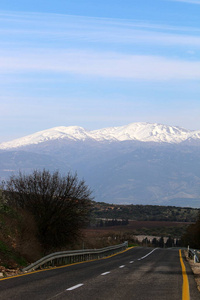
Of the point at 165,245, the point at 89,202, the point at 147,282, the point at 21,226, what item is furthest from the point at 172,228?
the point at 147,282

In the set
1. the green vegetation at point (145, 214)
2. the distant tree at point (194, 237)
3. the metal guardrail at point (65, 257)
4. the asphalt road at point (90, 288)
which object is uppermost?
the green vegetation at point (145, 214)

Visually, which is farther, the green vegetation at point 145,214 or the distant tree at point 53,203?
the green vegetation at point 145,214

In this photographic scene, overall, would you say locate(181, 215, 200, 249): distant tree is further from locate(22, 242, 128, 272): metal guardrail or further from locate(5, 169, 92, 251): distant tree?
locate(5, 169, 92, 251): distant tree

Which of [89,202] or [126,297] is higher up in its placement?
[89,202]

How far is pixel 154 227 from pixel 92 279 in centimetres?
12261

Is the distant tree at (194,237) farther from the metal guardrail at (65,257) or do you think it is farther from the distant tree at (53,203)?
the distant tree at (53,203)

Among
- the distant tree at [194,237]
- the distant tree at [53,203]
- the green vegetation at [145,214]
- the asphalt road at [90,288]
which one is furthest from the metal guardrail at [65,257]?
the green vegetation at [145,214]

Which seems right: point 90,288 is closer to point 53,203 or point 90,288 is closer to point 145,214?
point 53,203

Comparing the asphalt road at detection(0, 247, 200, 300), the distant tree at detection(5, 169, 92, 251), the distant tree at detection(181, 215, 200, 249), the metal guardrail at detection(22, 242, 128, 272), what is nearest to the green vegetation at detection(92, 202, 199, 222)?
the distant tree at detection(181, 215, 200, 249)

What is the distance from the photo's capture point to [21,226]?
1282 inches

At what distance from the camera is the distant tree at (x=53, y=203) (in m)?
38.3

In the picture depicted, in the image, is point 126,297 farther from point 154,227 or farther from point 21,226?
point 154,227

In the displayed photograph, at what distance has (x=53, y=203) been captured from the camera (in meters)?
39.3

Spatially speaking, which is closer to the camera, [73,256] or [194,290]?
[194,290]
